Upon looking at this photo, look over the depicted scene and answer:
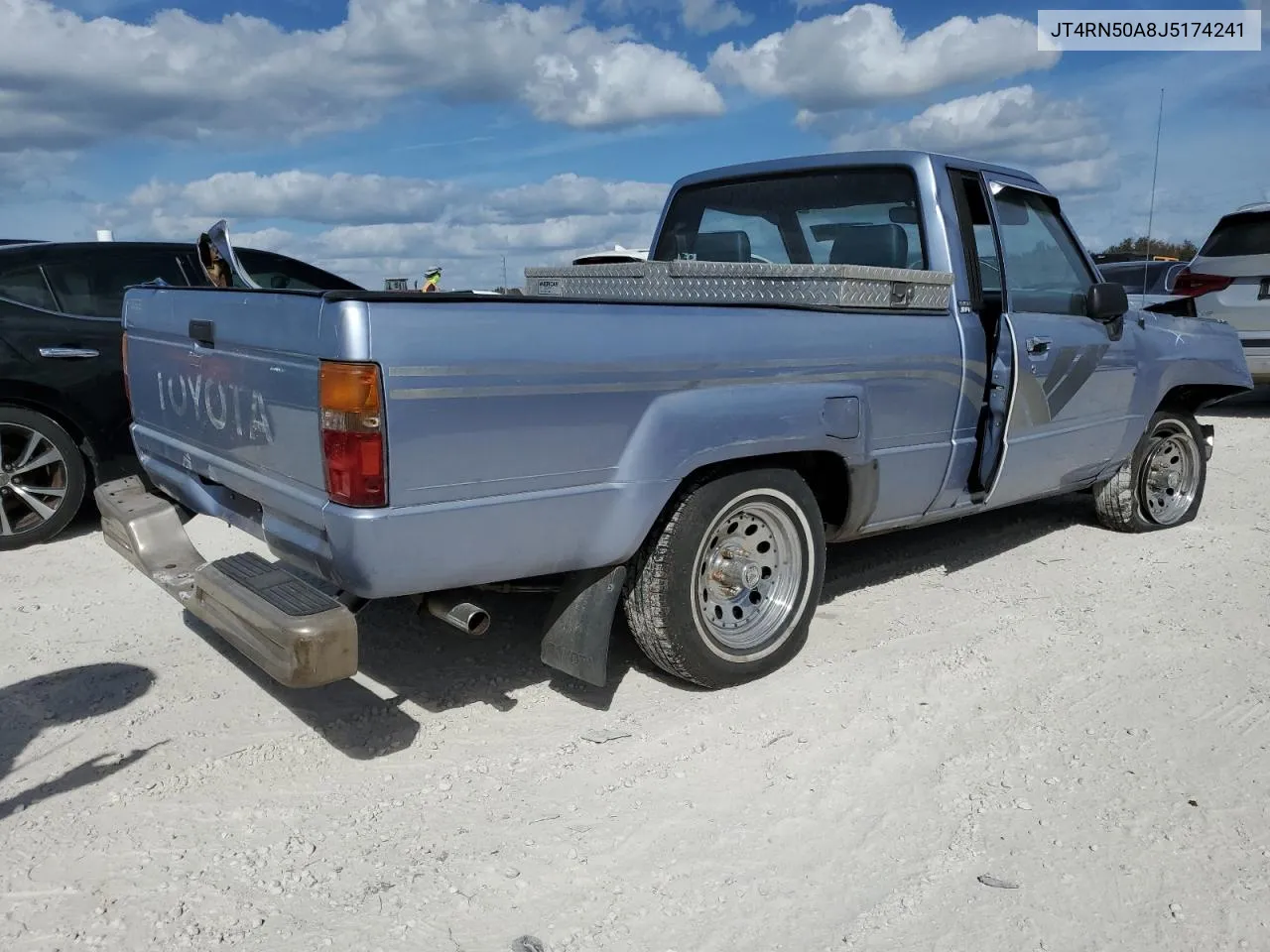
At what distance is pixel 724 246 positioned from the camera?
5.07 m

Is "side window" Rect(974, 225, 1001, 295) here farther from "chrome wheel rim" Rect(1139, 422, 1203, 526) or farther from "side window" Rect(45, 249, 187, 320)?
"side window" Rect(45, 249, 187, 320)

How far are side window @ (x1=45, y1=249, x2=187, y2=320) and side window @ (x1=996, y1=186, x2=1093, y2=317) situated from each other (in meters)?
4.58

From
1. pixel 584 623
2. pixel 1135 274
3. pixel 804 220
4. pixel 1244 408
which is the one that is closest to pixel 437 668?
pixel 584 623

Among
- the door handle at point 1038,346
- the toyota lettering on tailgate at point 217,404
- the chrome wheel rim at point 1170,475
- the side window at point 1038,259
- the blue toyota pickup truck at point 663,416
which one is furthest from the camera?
the chrome wheel rim at point 1170,475

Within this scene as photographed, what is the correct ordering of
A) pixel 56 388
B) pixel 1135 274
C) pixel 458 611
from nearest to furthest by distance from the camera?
pixel 458 611
pixel 56 388
pixel 1135 274

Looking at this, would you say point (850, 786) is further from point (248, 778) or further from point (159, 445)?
point (159, 445)

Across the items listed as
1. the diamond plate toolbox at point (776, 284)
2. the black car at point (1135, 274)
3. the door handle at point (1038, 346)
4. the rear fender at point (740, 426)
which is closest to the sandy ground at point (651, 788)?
the rear fender at point (740, 426)

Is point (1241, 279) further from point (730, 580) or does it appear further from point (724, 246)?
point (730, 580)

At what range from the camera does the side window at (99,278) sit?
5680 mm

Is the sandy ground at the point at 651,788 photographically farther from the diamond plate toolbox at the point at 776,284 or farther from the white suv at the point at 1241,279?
the white suv at the point at 1241,279

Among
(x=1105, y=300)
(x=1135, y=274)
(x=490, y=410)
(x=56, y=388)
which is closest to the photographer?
(x=490, y=410)

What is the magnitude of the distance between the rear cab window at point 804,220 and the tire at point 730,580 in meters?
1.33

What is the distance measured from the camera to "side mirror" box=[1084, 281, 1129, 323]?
4.68m

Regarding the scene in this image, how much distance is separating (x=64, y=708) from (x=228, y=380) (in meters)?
1.37
